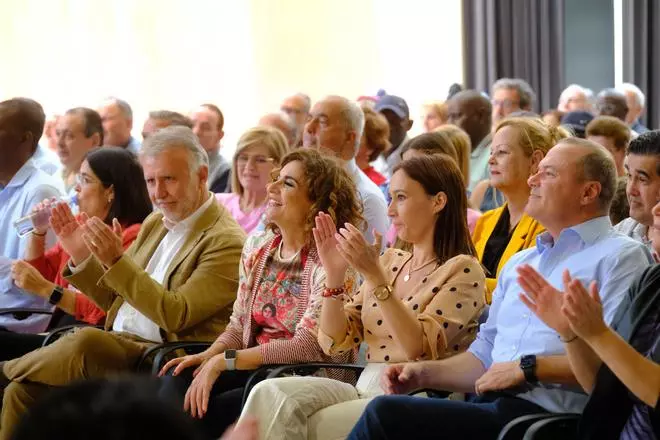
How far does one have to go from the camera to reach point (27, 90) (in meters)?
9.71

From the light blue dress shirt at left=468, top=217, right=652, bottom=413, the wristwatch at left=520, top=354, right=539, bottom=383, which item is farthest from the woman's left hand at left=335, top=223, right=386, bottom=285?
the wristwatch at left=520, top=354, right=539, bottom=383

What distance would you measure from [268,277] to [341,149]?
1.97m

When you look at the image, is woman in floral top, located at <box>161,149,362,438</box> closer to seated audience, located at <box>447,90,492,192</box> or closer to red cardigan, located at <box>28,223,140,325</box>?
red cardigan, located at <box>28,223,140,325</box>

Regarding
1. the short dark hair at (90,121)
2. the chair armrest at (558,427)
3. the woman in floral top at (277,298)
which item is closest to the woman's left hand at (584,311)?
the chair armrest at (558,427)

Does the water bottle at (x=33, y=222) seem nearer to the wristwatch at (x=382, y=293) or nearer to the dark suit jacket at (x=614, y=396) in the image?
the wristwatch at (x=382, y=293)

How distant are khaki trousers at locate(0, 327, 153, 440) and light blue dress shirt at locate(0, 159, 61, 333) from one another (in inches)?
34.8

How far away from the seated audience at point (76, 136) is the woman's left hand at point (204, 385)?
3.08m

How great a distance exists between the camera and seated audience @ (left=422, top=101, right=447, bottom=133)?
7.90 metres

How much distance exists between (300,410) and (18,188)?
2462 mm

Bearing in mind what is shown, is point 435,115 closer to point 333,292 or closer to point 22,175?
point 22,175

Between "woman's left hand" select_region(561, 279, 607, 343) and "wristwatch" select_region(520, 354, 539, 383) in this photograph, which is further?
"wristwatch" select_region(520, 354, 539, 383)

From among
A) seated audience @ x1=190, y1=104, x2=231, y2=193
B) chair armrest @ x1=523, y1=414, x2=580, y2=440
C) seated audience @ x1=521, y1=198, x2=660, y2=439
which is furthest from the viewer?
seated audience @ x1=190, y1=104, x2=231, y2=193

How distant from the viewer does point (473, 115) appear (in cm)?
702

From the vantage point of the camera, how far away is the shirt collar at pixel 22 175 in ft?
16.8
